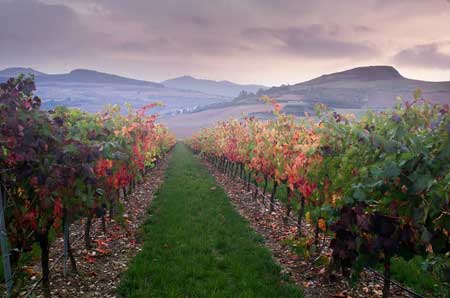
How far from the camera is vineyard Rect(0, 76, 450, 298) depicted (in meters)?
3.54

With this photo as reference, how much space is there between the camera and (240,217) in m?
10.6

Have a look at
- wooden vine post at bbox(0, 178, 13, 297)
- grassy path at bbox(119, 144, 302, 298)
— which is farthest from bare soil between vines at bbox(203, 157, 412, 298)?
wooden vine post at bbox(0, 178, 13, 297)

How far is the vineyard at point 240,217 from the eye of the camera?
3539 mm

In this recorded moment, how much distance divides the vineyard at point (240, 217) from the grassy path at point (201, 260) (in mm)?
33

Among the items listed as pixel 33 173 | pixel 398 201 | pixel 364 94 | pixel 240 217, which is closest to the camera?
pixel 398 201

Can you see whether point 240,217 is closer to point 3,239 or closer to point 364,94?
point 3,239

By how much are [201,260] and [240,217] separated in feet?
12.2

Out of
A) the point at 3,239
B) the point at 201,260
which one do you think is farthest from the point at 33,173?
the point at 201,260

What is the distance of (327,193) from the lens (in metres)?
6.66

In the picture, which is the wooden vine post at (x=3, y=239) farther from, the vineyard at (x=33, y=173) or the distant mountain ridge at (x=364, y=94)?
the distant mountain ridge at (x=364, y=94)

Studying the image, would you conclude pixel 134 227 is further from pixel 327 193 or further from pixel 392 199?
pixel 392 199

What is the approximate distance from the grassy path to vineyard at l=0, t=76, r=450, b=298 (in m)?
0.03

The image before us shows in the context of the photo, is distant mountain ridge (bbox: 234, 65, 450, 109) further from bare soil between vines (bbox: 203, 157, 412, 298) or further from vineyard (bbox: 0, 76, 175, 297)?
vineyard (bbox: 0, 76, 175, 297)

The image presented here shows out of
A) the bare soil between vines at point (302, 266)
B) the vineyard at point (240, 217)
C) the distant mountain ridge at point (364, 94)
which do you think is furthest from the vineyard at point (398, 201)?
the distant mountain ridge at point (364, 94)
